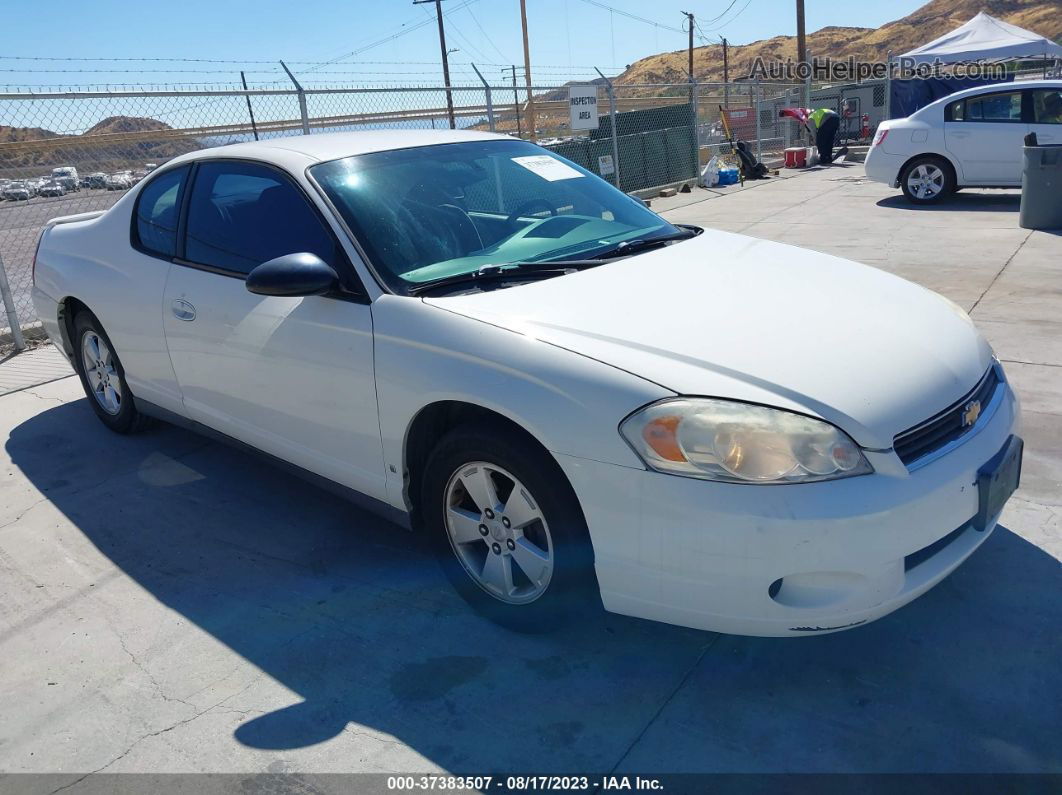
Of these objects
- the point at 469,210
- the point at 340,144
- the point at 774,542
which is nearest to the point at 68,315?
the point at 340,144

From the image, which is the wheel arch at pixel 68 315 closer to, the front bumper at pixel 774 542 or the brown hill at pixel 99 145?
the brown hill at pixel 99 145

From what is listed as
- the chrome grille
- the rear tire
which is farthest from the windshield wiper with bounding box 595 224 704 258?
the rear tire

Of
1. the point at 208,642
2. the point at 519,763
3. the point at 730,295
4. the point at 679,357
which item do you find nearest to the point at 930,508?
the point at 679,357

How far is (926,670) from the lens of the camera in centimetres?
276

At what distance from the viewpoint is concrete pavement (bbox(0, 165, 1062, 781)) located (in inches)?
100

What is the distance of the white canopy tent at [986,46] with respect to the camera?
2355cm

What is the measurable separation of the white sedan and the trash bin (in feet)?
6.45

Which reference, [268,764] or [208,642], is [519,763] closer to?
[268,764]

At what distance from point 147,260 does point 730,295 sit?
2.82 metres

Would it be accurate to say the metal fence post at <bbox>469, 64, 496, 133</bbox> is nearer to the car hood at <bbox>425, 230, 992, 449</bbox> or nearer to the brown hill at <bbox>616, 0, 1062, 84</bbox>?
the car hood at <bbox>425, 230, 992, 449</bbox>

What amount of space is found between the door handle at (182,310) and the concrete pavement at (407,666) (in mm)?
922

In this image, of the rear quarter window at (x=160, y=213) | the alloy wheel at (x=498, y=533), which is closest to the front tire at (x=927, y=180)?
the rear quarter window at (x=160, y=213)

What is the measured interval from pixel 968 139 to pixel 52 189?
1107cm

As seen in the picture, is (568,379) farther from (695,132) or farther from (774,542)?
(695,132)
